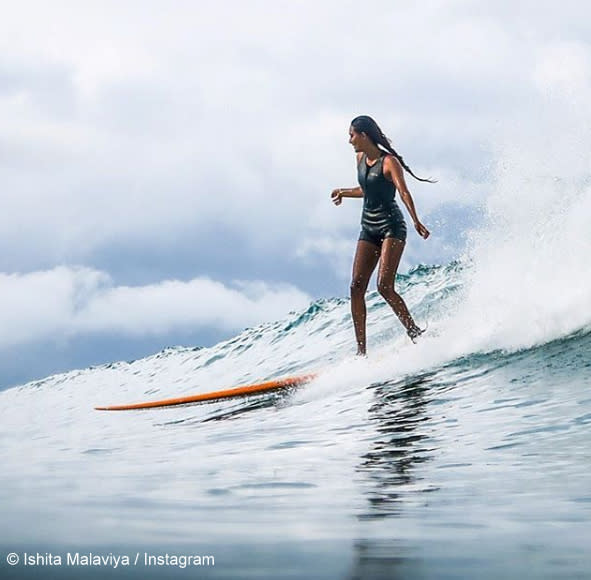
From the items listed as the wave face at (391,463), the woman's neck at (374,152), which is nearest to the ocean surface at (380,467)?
the wave face at (391,463)

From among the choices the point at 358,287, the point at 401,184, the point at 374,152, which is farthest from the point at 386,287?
the point at 374,152

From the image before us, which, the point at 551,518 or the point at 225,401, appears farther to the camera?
the point at 225,401

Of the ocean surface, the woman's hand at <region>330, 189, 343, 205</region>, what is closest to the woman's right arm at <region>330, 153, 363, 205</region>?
the woman's hand at <region>330, 189, 343, 205</region>

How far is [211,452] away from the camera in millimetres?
4551

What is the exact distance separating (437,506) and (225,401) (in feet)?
18.3

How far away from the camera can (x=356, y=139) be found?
23.7 ft

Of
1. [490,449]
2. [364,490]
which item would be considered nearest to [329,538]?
[364,490]

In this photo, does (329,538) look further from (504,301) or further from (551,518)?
(504,301)

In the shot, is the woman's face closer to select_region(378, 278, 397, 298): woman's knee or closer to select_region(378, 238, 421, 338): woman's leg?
select_region(378, 238, 421, 338): woman's leg

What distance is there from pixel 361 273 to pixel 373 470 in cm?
417

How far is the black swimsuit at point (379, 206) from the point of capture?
7.24m

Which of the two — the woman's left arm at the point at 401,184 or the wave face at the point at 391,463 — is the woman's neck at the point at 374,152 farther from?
the wave face at the point at 391,463

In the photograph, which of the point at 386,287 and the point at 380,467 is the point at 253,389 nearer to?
the point at 386,287

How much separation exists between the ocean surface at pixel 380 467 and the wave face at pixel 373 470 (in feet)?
0.04
